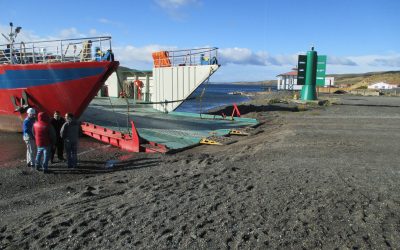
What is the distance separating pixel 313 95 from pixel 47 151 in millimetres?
22775

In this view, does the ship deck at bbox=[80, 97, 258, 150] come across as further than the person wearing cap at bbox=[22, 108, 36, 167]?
Yes

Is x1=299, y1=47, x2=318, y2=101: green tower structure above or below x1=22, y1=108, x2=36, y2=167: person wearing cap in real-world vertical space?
above

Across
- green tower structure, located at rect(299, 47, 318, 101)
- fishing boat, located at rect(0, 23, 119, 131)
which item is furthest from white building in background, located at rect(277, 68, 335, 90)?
fishing boat, located at rect(0, 23, 119, 131)

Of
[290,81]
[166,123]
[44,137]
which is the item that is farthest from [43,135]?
[290,81]

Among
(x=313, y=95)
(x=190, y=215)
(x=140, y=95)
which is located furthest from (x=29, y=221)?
(x=313, y=95)

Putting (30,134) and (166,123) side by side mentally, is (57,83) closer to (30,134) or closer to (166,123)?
(166,123)

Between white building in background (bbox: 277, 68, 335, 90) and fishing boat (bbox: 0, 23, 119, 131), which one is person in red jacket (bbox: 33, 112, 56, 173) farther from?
white building in background (bbox: 277, 68, 335, 90)

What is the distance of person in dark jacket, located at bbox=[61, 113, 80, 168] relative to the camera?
9.99 meters

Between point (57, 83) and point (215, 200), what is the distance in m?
10.7

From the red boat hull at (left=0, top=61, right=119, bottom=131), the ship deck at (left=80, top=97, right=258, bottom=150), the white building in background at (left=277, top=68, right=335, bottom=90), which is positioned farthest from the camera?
the white building in background at (left=277, top=68, right=335, bottom=90)

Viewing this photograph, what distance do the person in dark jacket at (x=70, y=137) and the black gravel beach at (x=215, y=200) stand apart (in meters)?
0.31

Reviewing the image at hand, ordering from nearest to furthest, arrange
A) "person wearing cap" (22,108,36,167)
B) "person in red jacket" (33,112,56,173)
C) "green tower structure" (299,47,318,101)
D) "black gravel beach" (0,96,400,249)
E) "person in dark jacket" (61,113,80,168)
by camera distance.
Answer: "black gravel beach" (0,96,400,249) → "person in red jacket" (33,112,56,173) → "person wearing cap" (22,108,36,167) → "person in dark jacket" (61,113,80,168) → "green tower structure" (299,47,318,101)

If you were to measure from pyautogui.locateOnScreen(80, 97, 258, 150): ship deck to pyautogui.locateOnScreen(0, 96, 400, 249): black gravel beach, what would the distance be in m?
2.48

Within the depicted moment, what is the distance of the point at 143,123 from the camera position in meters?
17.3
